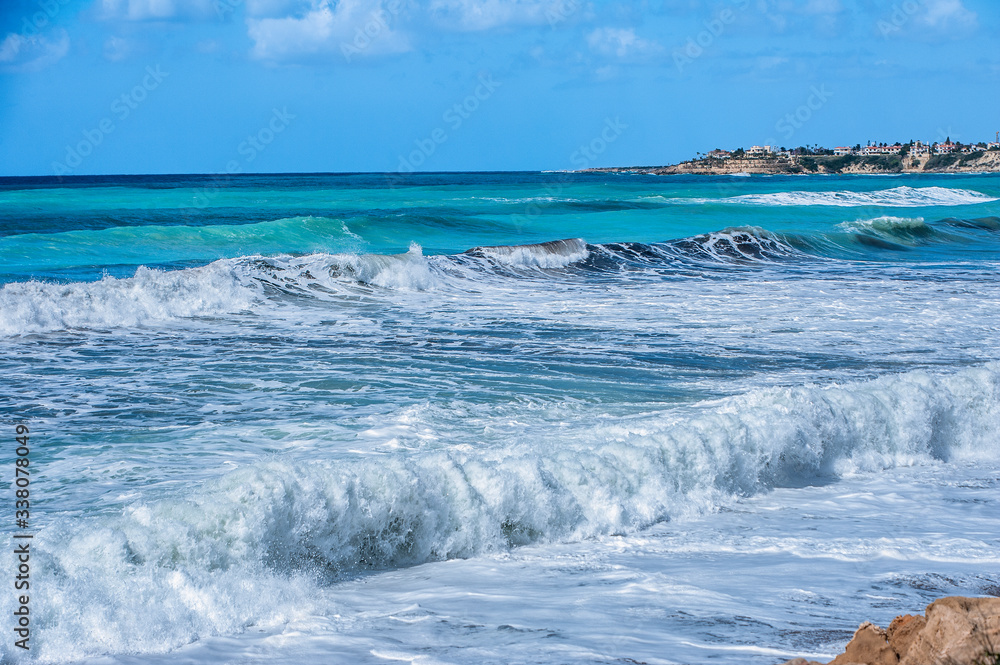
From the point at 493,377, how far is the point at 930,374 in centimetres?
410

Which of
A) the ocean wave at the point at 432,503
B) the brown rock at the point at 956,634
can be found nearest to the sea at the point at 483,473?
the ocean wave at the point at 432,503

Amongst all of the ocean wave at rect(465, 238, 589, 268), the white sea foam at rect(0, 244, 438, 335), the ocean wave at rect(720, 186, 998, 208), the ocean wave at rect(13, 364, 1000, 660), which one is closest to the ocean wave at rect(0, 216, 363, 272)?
the white sea foam at rect(0, 244, 438, 335)

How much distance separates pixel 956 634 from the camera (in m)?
2.62

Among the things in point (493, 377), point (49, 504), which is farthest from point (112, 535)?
point (493, 377)

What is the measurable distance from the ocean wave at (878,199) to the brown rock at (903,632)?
4381cm

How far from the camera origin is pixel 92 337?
32.6 ft

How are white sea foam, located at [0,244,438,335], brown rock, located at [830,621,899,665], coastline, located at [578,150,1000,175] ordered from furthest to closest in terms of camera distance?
coastline, located at [578,150,1000,175]
white sea foam, located at [0,244,438,335]
brown rock, located at [830,621,899,665]

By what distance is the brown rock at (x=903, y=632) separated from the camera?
8.96ft

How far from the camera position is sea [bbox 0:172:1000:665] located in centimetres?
345

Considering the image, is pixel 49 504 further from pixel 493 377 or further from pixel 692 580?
pixel 493 377

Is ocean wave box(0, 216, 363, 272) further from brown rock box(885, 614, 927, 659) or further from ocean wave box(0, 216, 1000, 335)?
brown rock box(885, 614, 927, 659)

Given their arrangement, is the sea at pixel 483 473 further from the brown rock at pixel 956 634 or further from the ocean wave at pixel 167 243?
the ocean wave at pixel 167 243

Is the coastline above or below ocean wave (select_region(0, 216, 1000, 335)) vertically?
Answer: above

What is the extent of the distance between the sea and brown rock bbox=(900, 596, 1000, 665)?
49 centimetres
